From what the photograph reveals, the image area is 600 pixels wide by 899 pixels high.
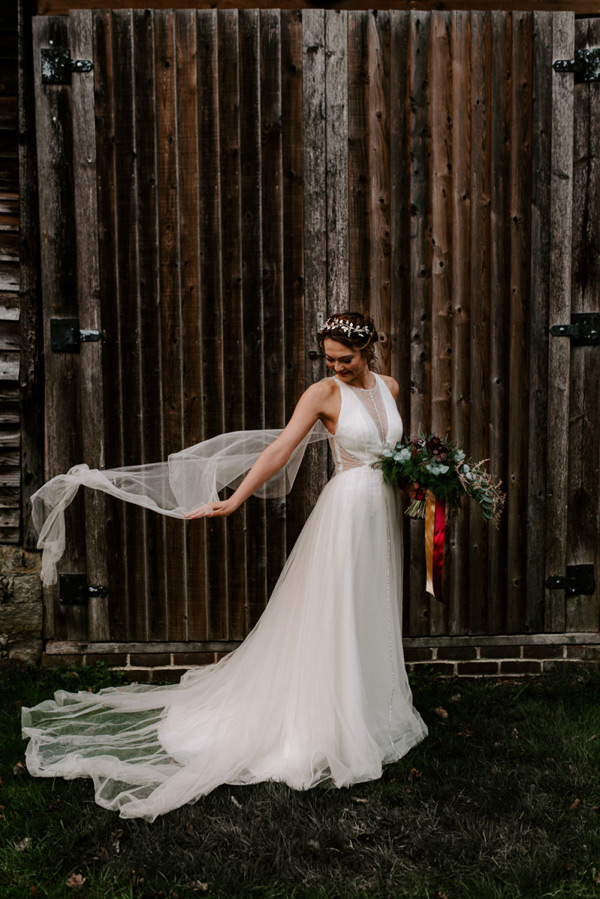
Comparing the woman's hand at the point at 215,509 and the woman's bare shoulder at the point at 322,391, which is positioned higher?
the woman's bare shoulder at the point at 322,391

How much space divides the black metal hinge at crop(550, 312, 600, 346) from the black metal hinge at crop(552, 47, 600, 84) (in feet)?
4.54

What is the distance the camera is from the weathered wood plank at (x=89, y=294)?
4.32 metres

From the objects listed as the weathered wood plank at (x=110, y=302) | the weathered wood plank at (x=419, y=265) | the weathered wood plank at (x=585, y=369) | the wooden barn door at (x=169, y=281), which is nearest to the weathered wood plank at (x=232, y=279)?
the wooden barn door at (x=169, y=281)

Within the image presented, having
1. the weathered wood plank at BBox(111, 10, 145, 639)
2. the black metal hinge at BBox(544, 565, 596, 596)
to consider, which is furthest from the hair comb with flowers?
the black metal hinge at BBox(544, 565, 596, 596)

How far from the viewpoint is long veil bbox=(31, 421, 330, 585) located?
375 centimetres

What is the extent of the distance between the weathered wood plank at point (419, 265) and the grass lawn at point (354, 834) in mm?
1108

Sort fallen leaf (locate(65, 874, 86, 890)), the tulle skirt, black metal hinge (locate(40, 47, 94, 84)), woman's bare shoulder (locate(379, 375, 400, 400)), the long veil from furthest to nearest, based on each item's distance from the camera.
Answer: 1. black metal hinge (locate(40, 47, 94, 84))
2. woman's bare shoulder (locate(379, 375, 400, 400))
3. the long veil
4. the tulle skirt
5. fallen leaf (locate(65, 874, 86, 890))

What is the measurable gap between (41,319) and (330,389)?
2.04m

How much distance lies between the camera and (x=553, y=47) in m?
4.41

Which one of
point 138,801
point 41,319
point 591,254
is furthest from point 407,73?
point 138,801

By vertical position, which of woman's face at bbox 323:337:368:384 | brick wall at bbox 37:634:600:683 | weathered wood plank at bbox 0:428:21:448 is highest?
woman's face at bbox 323:337:368:384

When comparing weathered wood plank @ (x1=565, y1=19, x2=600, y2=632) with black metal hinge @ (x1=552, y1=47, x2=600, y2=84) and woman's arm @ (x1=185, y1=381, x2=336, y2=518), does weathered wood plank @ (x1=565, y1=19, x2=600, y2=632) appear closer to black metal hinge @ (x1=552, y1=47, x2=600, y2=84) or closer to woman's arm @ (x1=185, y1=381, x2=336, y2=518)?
black metal hinge @ (x1=552, y1=47, x2=600, y2=84)

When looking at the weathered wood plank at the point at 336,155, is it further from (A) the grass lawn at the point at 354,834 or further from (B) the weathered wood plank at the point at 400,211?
(A) the grass lawn at the point at 354,834

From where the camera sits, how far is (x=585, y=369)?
15.2ft
